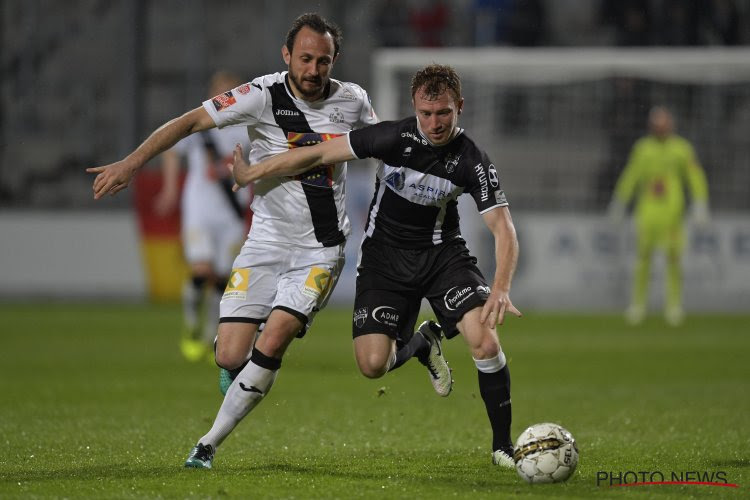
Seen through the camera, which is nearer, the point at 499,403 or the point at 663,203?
the point at 499,403

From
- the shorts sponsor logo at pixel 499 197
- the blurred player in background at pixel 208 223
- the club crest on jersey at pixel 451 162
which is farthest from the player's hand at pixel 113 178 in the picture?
the blurred player in background at pixel 208 223

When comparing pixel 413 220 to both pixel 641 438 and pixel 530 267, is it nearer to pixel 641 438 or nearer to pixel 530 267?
pixel 641 438

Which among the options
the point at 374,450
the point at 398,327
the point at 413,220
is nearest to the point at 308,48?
the point at 413,220

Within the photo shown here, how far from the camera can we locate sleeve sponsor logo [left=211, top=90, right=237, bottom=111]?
19.7 feet

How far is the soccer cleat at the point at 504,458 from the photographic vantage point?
229 inches

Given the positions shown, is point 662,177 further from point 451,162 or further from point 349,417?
point 451,162

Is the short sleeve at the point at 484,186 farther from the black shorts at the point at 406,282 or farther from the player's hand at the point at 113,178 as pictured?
the player's hand at the point at 113,178

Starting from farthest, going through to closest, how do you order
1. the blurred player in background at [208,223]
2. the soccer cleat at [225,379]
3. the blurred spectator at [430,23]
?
the blurred spectator at [430,23] < the blurred player in background at [208,223] < the soccer cleat at [225,379]

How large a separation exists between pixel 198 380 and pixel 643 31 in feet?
39.7

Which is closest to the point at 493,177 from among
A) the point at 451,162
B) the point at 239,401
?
the point at 451,162

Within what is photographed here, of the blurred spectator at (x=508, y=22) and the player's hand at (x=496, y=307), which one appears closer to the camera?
the player's hand at (x=496, y=307)

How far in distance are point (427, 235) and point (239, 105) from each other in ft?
3.96

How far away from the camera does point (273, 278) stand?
6.23 m

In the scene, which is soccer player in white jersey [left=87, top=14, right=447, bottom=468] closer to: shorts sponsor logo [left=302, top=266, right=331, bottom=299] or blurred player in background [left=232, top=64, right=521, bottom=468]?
shorts sponsor logo [left=302, top=266, right=331, bottom=299]
